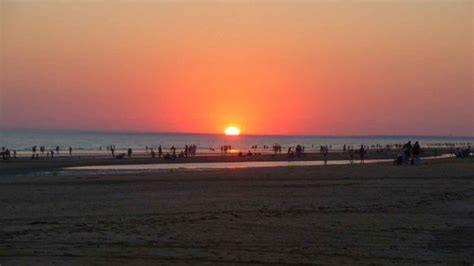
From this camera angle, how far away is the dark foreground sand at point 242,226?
34.7 ft

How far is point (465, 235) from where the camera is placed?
41.3 ft

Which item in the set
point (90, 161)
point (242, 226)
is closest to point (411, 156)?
point (90, 161)

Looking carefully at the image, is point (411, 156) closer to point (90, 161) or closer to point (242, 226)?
→ point (90, 161)

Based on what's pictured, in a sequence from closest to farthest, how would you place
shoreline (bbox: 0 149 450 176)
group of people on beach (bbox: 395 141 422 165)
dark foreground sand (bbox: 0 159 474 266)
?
dark foreground sand (bbox: 0 159 474 266) < group of people on beach (bbox: 395 141 422 165) < shoreline (bbox: 0 149 450 176)

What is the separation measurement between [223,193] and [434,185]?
867 centimetres

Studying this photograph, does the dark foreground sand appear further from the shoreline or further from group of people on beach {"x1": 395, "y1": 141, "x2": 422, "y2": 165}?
the shoreline

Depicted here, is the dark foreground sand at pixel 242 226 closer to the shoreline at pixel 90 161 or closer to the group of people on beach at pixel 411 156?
the group of people on beach at pixel 411 156

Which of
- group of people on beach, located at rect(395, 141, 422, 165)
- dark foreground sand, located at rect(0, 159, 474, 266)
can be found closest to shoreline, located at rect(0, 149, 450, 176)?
group of people on beach, located at rect(395, 141, 422, 165)

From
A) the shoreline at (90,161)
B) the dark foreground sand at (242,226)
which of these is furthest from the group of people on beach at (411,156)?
the dark foreground sand at (242,226)

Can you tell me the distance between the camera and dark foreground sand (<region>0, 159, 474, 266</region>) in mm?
10570

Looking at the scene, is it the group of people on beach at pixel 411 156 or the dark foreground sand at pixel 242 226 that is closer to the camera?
the dark foreground sand at pixel 242 226

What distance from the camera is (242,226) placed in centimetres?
1348

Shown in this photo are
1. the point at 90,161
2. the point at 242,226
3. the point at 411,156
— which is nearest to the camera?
the point at 242,226

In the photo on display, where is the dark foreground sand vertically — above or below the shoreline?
below
